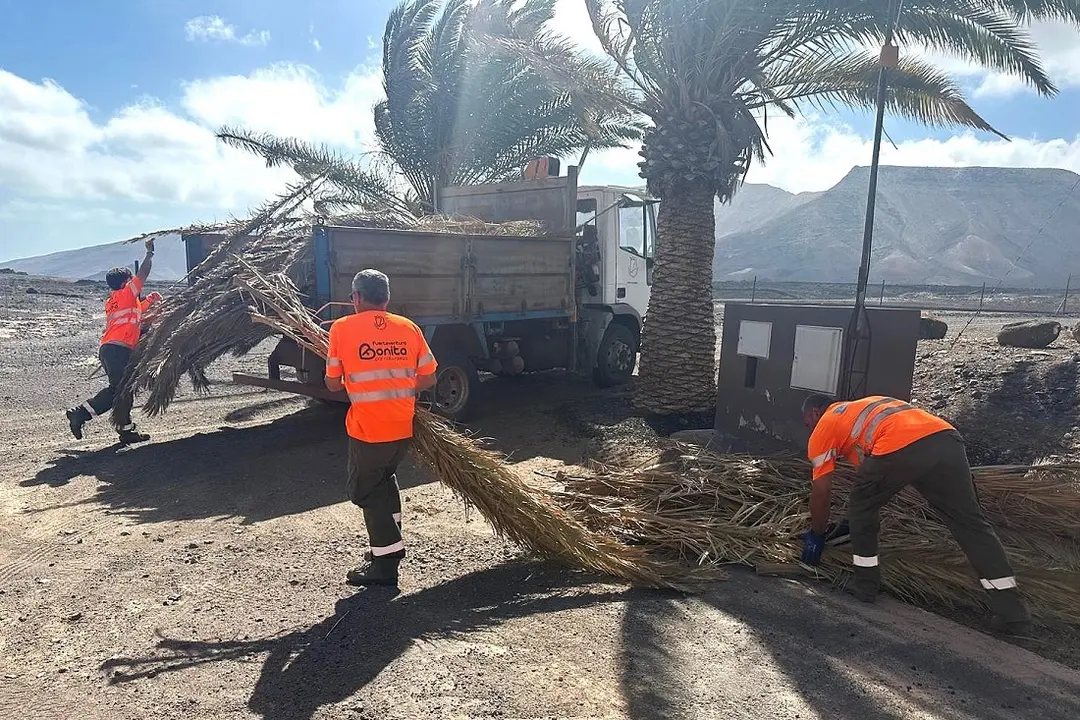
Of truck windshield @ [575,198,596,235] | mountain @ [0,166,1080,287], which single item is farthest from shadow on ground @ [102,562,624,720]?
mountain @ [0,166,1080,287]

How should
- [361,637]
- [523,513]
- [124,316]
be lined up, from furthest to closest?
1. [124,316]
2. [523,513]
3. [361,637]

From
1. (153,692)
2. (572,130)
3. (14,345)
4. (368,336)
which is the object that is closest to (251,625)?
(153,692)

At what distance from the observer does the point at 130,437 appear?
7062mm

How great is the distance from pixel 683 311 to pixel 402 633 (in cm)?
608

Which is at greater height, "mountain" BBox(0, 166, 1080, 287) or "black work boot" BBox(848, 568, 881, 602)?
"mountain" BBox(0, 166, 1080, 287)

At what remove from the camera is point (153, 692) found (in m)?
2.96

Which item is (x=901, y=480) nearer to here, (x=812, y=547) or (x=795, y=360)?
(x=812, y=547)

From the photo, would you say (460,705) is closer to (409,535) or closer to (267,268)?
(409,535)

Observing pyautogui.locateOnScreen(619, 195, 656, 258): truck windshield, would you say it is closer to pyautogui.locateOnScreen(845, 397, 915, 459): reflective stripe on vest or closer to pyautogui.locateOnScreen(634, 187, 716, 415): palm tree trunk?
pyautogui.locateOnScreen(634, 187, 716, 415): palm tree trunk

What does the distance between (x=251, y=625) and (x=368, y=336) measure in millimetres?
1505

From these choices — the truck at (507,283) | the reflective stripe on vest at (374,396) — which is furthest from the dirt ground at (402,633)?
the truck at (507,283)

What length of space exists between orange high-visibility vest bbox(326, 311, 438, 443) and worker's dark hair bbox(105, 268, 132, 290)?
412cm

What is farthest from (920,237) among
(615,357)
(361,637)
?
(361,637)

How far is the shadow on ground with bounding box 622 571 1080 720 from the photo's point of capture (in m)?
3.00
